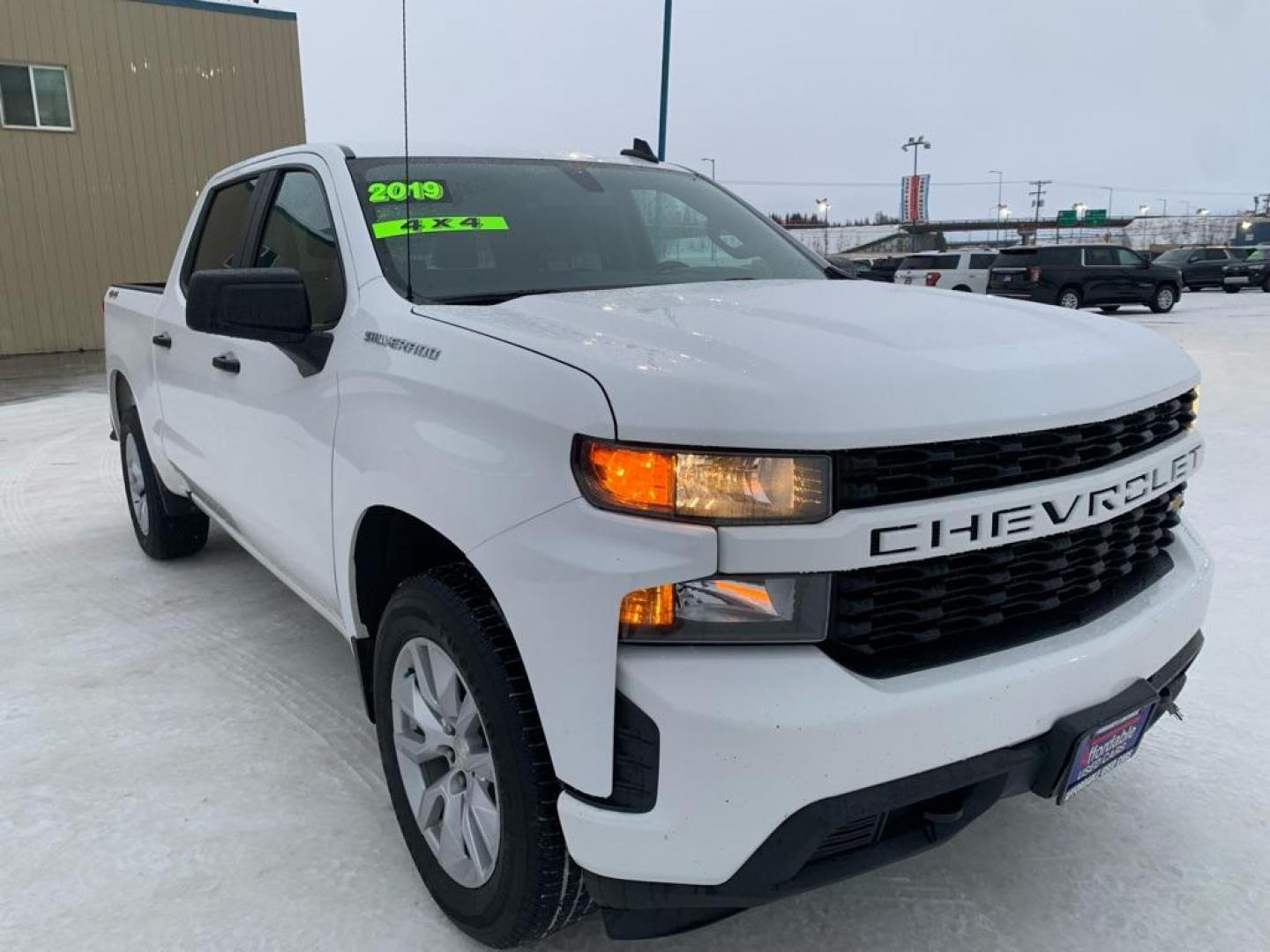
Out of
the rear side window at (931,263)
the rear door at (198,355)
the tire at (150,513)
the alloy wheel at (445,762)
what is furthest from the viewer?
the rear side window at (931,263)

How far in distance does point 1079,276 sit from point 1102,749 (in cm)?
2038

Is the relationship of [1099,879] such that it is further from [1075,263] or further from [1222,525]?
[1075,263]

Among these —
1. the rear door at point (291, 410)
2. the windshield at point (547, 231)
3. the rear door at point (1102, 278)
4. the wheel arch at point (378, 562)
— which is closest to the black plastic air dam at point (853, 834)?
the wheel arch at point (378, 562)

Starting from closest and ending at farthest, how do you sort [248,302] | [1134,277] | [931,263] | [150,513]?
[248,302] → [150,513] → [1134,277] → [931,263]

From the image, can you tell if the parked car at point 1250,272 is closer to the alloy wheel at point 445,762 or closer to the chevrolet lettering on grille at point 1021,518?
the chevrolet lettering on grille at point 1021,518

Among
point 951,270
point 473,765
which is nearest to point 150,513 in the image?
point 473,765

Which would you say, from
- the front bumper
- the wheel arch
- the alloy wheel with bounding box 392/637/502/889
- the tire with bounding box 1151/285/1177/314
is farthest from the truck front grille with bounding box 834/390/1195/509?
the tire with bounding box 1151/285/1177/314

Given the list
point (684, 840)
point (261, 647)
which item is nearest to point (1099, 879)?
point (684, 840)

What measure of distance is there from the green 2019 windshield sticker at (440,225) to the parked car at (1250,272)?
1235 inches

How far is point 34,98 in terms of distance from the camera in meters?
15.3

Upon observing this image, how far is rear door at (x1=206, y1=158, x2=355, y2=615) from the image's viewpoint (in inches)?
101

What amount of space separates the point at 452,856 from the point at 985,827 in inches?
53.3

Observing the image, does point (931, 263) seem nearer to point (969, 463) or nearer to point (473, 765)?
point (969, 463)

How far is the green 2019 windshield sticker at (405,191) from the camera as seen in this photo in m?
2.73
